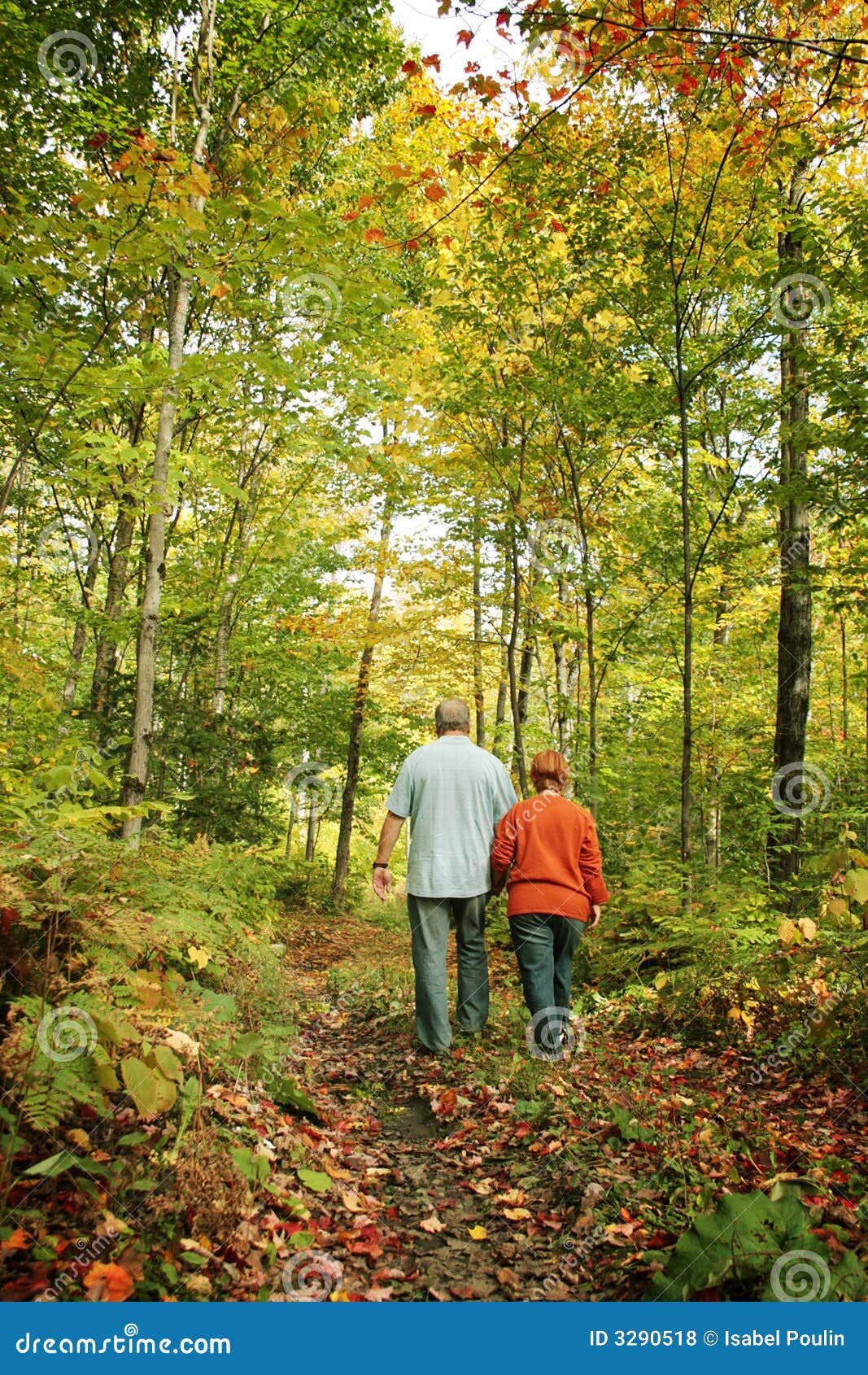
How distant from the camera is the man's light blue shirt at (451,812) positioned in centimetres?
527

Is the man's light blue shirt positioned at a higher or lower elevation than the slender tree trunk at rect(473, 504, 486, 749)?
lower

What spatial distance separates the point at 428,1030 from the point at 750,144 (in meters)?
7.80

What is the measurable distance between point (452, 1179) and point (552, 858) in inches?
77.7

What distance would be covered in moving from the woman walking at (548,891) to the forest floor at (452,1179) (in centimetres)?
33

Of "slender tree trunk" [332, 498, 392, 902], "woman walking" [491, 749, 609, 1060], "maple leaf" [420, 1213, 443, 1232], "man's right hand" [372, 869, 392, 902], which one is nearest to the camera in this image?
"maple leaf" [420, 1213, 443, 1232]

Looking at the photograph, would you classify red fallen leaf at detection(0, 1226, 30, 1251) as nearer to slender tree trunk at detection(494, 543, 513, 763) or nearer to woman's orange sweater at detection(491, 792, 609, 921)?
woman's orange sweater at detection(491, 792, 609, 921)

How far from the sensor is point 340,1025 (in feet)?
21.2

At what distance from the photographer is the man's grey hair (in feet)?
18.3

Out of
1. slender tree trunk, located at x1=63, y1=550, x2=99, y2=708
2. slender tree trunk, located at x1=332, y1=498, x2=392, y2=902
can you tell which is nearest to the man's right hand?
slender tree trunk, located at x1=63, y1=550, x2=99, y2=708

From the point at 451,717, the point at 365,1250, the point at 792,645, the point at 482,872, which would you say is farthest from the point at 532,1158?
the point at 792,645

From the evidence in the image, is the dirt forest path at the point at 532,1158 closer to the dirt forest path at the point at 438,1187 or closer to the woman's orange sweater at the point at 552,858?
the dirt forest path at the point at 438,1187

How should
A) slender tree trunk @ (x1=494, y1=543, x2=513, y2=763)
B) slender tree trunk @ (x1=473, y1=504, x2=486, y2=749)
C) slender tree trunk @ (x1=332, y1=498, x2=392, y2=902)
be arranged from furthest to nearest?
slender tree trunk @ (x1=332, y1=498, x2=392, y2=902) < slender tree trunk @ (x1=473, y1=504, x2=486, y2=749) < slender tree trunk @ (x1=494, y1=543, x2=513, y2=763)

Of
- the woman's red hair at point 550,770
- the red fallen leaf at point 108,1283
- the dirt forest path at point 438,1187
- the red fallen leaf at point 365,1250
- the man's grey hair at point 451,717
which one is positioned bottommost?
the dirt forest path at point 438,1187

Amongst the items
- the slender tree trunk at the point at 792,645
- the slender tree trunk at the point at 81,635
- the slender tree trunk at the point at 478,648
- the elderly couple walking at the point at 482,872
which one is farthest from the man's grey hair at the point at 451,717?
the slender tree trunk at the point at 81,635
